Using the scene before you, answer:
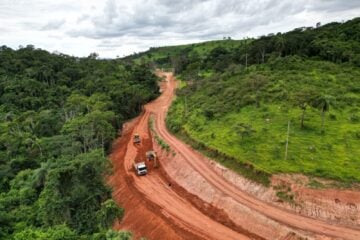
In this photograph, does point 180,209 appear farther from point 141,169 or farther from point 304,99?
point 304,99

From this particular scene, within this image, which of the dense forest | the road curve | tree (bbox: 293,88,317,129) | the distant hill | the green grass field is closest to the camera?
the dense forest

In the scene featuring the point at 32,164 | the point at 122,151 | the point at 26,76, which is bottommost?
the point at 122,151

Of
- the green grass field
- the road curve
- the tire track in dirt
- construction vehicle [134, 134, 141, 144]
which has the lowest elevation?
the tire track in dirt

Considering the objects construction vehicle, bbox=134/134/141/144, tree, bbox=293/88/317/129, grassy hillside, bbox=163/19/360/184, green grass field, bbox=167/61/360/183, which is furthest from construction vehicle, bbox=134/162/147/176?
tree, bbox=293/88/317/129

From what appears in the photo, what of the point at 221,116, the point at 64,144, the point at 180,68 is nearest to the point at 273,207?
the point at 221,116

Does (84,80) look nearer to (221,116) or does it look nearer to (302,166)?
(221,116)

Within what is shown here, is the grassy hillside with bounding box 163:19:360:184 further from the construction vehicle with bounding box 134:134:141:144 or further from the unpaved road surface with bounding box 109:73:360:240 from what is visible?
the construction vehicle with bounding box 134:134:141:144
